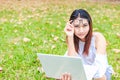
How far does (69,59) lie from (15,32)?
150 inches

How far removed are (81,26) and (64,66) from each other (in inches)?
20.7

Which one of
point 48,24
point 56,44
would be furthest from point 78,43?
point 48,24

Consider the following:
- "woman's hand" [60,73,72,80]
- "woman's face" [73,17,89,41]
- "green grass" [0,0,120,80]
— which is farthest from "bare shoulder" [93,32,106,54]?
"green grass" [0,0,120,80]

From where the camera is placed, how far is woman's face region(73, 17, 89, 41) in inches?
145

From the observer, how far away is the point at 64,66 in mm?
3354

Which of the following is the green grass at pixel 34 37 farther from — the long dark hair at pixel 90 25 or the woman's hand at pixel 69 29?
the woman's hand at pixel 69 29

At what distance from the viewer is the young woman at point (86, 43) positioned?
360cm

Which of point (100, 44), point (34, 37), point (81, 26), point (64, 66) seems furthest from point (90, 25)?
point (34, 37)

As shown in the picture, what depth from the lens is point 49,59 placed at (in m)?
3.39

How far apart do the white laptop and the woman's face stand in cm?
42

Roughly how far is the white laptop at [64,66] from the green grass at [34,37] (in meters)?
0.99

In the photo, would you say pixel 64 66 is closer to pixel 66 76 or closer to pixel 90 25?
pixel 66 76

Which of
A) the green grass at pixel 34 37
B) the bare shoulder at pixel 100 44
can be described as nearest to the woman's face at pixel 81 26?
the bare shoulder at pixel 100 44

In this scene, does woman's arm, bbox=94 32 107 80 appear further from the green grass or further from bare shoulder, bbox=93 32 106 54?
the green grass
